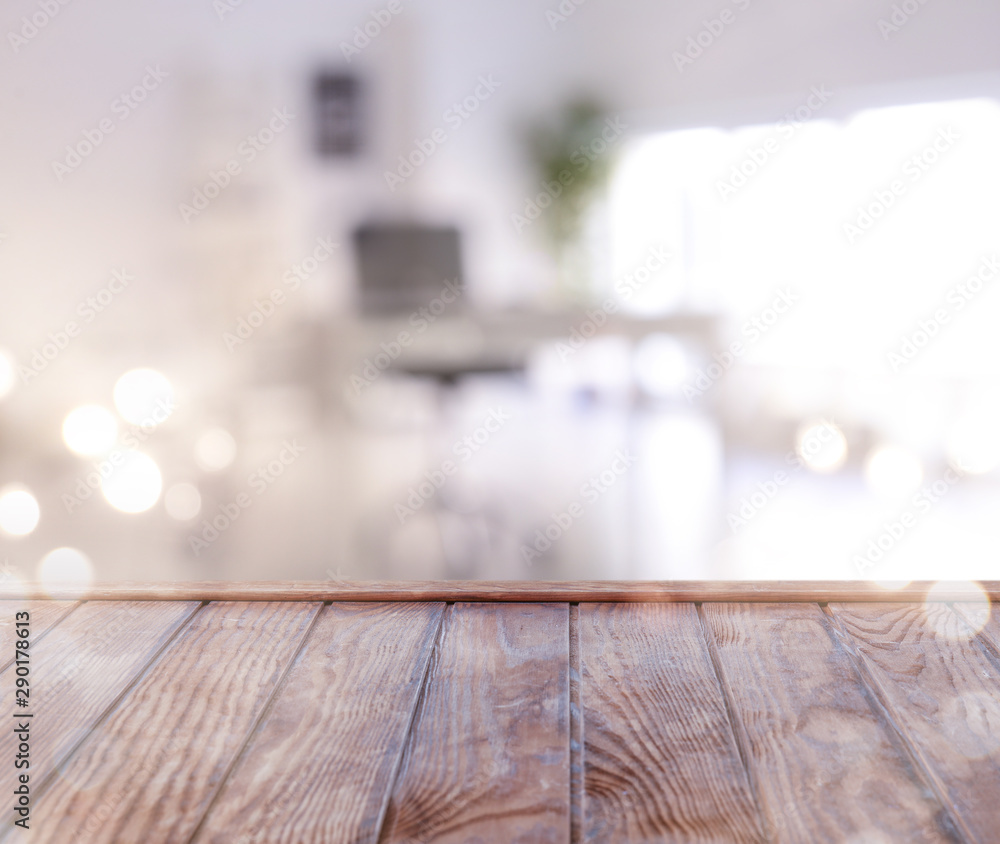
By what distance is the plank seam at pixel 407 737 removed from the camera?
499 mm

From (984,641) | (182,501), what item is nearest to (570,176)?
(182,501)

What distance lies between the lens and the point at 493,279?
4883 millimetres

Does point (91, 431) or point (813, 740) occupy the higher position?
point (813, 740)

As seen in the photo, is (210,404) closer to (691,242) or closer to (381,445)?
(381,445)

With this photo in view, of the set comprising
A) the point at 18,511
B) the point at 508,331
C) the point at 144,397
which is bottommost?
the point at 18,511

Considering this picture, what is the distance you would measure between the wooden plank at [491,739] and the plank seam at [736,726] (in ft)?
0.39

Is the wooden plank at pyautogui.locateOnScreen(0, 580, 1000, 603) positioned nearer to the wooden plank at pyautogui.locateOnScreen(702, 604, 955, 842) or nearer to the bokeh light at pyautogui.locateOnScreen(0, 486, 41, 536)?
the wooden plank at pyautogui.locateOnScreen(702, 604, 955, 842)

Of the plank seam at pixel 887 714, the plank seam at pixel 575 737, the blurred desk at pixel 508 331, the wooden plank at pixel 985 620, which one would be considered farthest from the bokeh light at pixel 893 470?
the plank seam at pixel 575 737

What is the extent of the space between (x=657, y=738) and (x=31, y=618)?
2.01ft

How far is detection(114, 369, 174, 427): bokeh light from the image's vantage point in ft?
12.4

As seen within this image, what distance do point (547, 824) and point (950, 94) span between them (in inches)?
179

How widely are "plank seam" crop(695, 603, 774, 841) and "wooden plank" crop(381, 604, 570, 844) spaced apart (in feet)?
0.39

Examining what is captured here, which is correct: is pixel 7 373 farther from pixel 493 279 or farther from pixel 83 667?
pixel 83 667

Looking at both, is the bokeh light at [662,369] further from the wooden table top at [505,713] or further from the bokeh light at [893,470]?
the wooden table top at [505,713]
